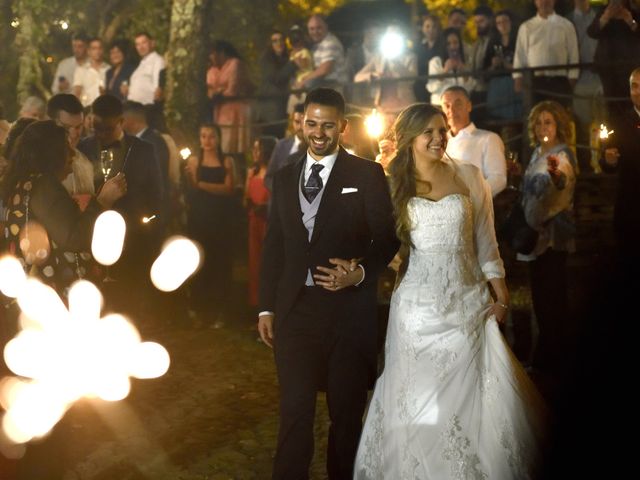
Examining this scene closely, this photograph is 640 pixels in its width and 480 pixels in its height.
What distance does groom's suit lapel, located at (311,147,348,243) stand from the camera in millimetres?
5746

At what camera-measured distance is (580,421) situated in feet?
10.8

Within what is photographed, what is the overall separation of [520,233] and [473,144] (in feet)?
3.14

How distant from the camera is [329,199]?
18.9 ft

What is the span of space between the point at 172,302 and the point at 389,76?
16.1 ft

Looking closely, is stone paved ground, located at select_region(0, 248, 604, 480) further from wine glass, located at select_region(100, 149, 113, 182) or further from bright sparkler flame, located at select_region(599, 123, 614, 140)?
bright sparkler flame, located at select_region(599, 123, 614, 140)

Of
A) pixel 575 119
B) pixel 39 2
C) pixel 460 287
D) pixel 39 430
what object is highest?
pixel 39 2

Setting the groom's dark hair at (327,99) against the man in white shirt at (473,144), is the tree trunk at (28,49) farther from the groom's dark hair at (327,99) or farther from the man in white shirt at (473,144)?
the groom's dark hair at (327,99)

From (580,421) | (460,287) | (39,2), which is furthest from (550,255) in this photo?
(39,2)

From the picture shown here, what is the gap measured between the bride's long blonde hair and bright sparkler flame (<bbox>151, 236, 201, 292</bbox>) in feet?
19.4

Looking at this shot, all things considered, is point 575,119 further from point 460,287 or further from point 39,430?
point 39,430

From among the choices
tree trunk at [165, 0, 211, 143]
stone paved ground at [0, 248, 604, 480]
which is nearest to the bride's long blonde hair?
stone paved ground at [0, 248, 604, 480]

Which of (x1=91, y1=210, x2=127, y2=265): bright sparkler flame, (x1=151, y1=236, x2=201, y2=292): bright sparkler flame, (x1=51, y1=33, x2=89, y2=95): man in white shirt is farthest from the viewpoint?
(x1=51, y1=33, x2=89, y2=95): man in white shirt

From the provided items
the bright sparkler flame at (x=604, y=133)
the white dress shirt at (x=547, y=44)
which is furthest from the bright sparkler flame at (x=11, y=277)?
the white dress shirt at (x=547, y=44)

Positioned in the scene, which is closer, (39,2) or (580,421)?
(580,421)
